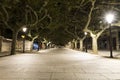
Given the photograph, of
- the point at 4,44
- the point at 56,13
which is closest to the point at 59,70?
the point at 56,13

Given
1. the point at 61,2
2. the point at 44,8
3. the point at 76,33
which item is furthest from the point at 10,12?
the point at 76,33

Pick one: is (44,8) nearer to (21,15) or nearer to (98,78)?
(21,15)

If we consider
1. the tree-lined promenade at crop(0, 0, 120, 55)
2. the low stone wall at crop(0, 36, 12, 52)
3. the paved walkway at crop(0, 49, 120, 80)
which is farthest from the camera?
the low stone wall at crop(0, 36, 12, 52)

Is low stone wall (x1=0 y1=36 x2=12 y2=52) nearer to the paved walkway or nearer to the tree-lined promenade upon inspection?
the tree-lined promenade

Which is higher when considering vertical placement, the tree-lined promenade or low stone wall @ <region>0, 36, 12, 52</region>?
the tree-lined promenade

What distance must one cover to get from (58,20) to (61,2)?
12081 millimetres

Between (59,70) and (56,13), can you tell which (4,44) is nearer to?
(56,13)

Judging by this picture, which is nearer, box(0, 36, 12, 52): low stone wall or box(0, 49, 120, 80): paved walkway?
box(0, 49, 120, 80): paved walkway

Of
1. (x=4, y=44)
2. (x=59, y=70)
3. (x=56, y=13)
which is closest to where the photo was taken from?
(x=59, y=70)

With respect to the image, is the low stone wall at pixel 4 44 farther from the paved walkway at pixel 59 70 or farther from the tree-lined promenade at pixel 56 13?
the paved walkway at pixel 59 70

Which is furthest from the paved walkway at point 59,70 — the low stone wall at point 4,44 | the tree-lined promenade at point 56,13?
the low stone wall at point 4,44

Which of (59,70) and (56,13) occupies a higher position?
(56,13)

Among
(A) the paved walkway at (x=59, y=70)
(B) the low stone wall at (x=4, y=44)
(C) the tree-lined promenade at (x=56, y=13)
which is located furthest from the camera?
(B) the low stone wall at (x=4, y=44)

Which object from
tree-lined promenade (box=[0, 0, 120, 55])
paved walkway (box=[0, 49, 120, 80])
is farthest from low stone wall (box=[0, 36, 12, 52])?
paved walkway (box=[0, 49, 120, 80])
